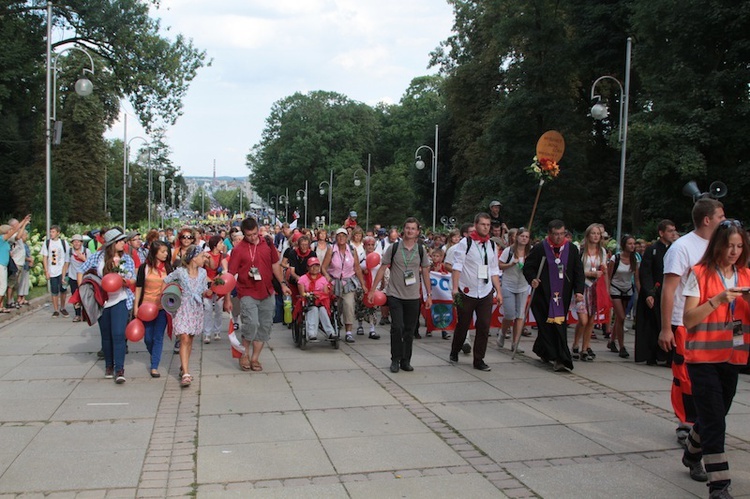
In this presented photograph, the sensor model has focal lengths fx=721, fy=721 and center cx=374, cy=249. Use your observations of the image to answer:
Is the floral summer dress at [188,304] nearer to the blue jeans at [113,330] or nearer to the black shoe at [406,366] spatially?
the blue jeans at [113,330]

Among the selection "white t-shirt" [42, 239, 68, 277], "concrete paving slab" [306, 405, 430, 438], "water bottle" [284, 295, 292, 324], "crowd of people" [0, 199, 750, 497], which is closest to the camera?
"crowd of people" [0, 199, 750, 497]

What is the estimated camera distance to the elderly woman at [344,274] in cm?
1186

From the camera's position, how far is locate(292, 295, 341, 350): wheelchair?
428 inches

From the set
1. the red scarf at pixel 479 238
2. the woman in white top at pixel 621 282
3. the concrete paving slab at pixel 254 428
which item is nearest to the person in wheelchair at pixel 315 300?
the red scarf at pixel 479 238

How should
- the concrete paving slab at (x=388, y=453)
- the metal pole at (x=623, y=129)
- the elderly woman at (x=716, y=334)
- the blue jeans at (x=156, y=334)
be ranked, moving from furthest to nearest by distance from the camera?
the metal pole at (x=623, y=129) → the blue jeans at (x=156, y=334) → the concrete paving slab at (x=388, y=453) → the elderly woman at (x=716, y=334)

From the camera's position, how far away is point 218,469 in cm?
530

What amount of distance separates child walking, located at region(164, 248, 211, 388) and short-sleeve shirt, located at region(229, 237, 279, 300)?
507 mm

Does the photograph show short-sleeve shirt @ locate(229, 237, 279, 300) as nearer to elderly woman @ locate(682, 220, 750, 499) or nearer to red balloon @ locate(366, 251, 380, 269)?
red balloon @ locate(366, 251, 380, 269)

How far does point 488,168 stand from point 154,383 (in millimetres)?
35279

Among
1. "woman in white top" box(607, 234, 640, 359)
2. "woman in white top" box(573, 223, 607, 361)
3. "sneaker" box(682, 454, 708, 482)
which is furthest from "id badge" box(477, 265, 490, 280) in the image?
"sneaker" box(682, 454, 708, 482)

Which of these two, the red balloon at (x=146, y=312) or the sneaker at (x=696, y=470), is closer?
the sneaker at (x=696, y=470)

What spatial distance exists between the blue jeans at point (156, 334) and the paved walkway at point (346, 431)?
28 centimetres

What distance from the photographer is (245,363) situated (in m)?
9.29

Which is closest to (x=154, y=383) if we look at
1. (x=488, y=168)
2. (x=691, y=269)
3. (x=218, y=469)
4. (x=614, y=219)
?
(x=218, y=469)
